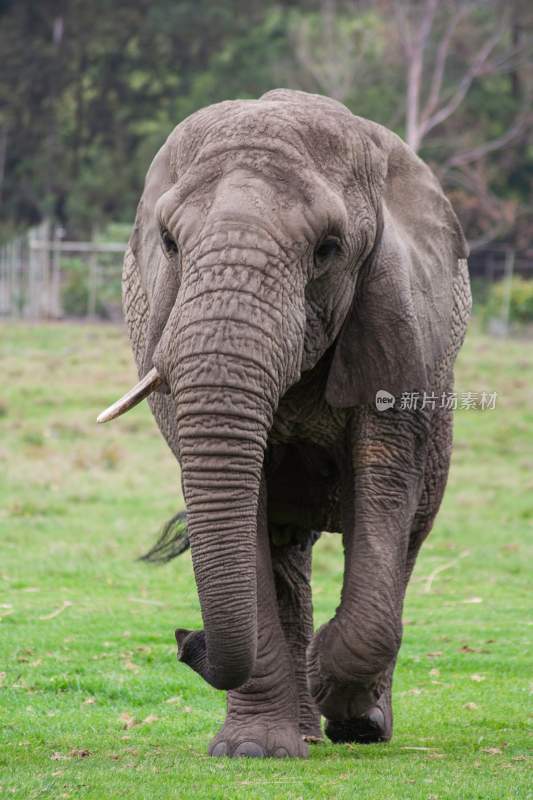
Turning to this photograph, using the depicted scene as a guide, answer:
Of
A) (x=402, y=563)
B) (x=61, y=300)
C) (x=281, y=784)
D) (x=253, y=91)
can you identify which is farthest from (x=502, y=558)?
(x=253, y=91)

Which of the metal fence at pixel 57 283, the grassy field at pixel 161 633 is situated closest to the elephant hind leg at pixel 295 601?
the grassy field at pixel 161 633

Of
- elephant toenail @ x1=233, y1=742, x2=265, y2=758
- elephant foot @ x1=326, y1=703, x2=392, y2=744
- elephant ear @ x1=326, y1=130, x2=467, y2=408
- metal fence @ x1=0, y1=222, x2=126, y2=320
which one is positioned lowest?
metal fence @ x1=0, y1=222, x2=126, y2=320

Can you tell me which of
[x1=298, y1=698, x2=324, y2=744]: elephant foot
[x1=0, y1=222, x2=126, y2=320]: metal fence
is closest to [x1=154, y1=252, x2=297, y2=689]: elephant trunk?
[x1=298, y1=698, x2=324, y2=744]: elephant foot

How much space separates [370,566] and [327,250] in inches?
51.6

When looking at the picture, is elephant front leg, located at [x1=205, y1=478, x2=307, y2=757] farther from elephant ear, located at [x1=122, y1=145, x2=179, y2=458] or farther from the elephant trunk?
the elephant trunk

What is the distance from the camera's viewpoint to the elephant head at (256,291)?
5.21 m

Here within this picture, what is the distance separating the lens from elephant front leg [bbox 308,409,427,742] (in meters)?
6.09

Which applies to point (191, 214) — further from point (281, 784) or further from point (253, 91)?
point (253, 91)

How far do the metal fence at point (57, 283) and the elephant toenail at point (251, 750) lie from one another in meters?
28.3

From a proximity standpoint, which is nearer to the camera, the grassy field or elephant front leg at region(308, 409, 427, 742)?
the grassy field

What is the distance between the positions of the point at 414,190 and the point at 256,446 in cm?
166

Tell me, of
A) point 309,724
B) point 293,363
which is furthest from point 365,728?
point 293,363

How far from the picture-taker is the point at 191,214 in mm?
5488

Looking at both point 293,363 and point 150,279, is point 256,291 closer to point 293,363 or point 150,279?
point 293,363
